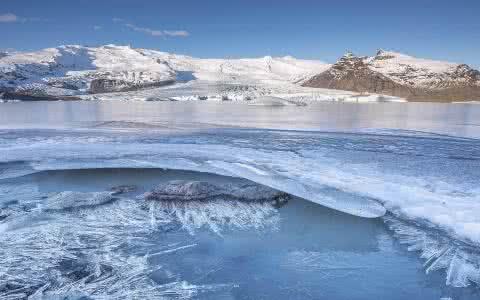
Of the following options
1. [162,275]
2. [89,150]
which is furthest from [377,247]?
[89,150]

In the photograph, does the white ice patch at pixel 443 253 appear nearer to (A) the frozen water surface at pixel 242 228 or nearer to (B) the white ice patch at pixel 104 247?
(A) the frozen water surface at pixel 242 228

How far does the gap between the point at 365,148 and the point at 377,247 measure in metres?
6.60

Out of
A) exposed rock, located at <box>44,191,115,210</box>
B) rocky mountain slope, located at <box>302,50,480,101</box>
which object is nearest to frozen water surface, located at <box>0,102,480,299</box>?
exposed rock, located at <box>44,191,115,210</box>

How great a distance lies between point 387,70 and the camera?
184 metres

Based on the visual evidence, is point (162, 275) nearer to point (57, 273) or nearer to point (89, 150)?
point (57, 273)

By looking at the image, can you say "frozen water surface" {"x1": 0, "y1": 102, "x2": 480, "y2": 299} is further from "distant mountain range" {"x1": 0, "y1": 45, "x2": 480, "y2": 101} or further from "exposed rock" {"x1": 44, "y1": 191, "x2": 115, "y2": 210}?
"distant mountain range" {"x1": 0, "y1": 45, "x2": 480, "y2": 101}

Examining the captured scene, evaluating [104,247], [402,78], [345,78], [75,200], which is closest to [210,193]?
[75,200]

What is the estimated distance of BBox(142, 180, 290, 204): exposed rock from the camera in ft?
20.3

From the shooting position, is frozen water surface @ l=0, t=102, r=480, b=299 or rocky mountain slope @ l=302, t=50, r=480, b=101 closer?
frozen water surface @ l=0, t=102, r=480, b=299

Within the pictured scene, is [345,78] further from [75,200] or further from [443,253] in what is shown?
[443,253]

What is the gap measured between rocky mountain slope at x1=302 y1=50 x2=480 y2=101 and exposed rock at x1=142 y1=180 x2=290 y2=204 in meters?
158

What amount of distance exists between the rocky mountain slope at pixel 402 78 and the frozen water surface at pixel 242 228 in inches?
6166

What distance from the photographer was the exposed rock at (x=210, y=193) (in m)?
6.18

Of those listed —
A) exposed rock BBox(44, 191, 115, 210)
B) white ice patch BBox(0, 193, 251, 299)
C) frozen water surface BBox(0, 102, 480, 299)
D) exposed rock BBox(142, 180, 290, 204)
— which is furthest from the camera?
exposed rock BBox(142, 180, 290, 204)
